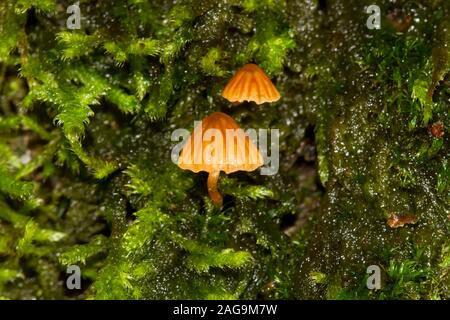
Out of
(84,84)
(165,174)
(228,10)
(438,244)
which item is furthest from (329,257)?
(84,84)

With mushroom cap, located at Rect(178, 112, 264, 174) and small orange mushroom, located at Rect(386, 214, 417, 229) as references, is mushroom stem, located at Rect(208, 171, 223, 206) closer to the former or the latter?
mushroom cap, located at Rect(178, 112, 264, 174)

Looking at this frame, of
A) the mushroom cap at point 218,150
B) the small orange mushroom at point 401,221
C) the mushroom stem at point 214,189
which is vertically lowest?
the small orange mushroom at point 401,221

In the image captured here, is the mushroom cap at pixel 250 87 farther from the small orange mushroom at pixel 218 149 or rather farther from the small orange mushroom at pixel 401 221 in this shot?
the small orange mushroom at pixel 401 221

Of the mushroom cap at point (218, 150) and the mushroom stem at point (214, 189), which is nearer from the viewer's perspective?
the mushroom cap at point (218, 150)

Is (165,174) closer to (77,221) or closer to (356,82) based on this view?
(77,221)

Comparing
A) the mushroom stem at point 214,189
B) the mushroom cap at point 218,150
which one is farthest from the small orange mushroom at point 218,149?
the mushroom stem at point 214,189

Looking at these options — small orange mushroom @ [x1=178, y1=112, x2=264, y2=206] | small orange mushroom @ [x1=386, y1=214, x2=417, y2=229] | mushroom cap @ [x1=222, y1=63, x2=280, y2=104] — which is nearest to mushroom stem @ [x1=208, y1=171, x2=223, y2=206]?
small orange mushroom @ [x1=178, y1=112, x2=264, y2=206]

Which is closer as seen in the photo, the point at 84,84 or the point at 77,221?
the point at 84,84
